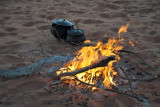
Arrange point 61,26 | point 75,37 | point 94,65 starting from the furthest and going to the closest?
point 61,26, point 75,37, point 94,65

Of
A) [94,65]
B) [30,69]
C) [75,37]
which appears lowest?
[30,69]

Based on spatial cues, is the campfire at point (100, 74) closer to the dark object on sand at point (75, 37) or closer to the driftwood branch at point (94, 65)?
the driftwood branch at point (94, 65)

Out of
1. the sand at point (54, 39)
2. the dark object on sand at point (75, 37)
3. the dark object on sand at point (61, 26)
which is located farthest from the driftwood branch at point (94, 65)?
the dark object on sand at point (61, 26)

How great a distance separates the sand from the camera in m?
2.08

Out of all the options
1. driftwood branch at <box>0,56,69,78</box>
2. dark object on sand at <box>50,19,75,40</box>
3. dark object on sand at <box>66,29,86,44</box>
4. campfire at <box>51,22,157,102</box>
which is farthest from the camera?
dark object on sand at <box>50,19,75,40</box>

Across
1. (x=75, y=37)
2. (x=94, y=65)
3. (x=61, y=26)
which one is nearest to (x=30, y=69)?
(x=94, y=65)

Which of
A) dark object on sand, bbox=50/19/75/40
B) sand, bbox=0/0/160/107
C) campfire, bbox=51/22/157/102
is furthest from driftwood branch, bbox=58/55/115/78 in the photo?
dark object on sand, bbox=50/19/75/40

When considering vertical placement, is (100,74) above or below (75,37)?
below

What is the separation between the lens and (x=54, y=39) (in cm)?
399

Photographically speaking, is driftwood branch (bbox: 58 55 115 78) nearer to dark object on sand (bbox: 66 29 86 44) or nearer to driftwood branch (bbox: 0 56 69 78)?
driftwood branch (bbox: 0 56 69 78)

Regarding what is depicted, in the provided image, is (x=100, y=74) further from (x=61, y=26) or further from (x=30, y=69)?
(x=61, y=26)

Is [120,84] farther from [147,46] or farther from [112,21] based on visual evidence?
[112,21]

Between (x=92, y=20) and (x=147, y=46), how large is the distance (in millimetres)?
2213

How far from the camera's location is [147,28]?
14.8 ft
